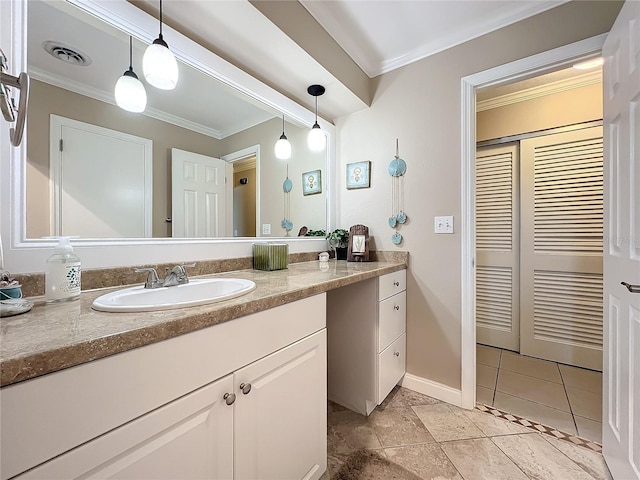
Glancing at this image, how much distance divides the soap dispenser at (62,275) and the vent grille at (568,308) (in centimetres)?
297

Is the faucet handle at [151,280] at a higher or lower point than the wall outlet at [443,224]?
lower

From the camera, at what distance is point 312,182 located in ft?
6.81

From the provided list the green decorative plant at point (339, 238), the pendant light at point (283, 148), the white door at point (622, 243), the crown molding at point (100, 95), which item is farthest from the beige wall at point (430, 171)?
the crown molding at point (100, 95)

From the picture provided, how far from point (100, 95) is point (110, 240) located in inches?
21.9

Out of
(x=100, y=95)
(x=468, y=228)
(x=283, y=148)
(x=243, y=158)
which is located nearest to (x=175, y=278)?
(x=100, y=95)

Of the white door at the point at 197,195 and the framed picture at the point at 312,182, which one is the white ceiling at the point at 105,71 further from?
the framed picture at the point at 312,182

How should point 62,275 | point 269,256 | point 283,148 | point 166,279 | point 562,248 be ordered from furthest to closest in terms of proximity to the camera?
point 562,248
point 283,148
point 269,256
point 166,279
point 62,275

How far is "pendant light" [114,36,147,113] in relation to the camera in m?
1.06

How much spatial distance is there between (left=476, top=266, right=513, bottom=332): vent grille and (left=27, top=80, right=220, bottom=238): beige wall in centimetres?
264

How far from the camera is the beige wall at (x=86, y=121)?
0.88 meters

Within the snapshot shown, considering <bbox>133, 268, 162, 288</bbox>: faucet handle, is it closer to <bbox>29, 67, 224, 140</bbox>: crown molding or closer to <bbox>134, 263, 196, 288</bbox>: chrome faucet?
<bbox>134, 263, 196, 288</bbox>: chrome faucet

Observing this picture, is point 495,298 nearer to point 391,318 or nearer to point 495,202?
point 495,202

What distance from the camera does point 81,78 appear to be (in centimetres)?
98

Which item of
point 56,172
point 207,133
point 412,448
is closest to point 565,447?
point 412,448
